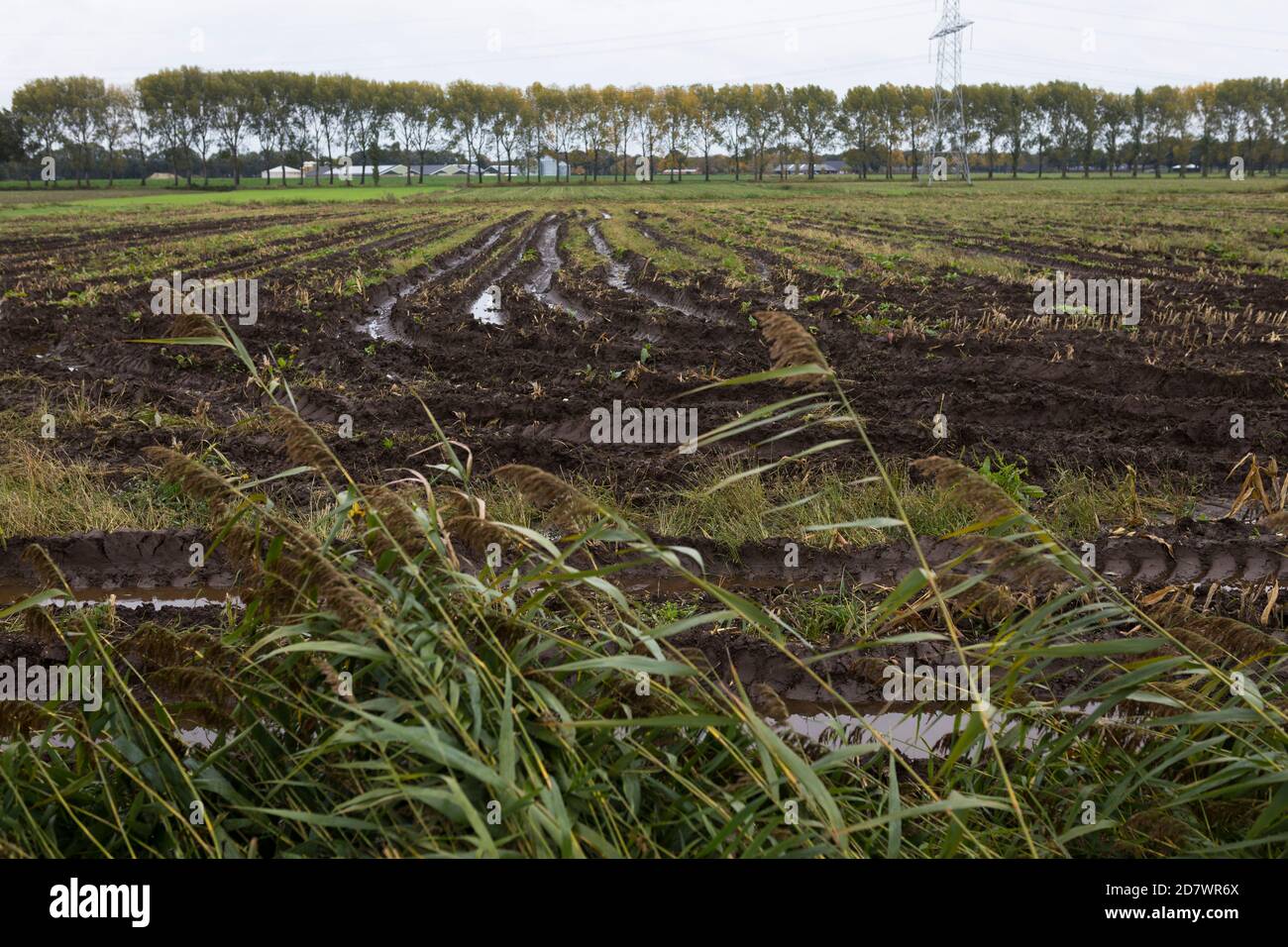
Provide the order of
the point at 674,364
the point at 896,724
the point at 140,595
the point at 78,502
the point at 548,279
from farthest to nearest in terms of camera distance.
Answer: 1. the point at 548,279
2. the point at 674,364
3. the point at 78,502
4. the point at 140,595
5. the point at 896,724

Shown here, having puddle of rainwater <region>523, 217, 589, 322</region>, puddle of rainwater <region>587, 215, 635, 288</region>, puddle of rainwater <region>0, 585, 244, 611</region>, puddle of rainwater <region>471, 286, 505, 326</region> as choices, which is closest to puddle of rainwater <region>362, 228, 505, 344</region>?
puddle of rainwater <region>471, 286, 505, 326</region>

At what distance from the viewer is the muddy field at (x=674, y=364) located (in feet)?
23.8

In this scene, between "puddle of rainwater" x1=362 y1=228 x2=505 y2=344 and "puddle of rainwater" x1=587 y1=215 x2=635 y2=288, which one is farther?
"puddle of rainwater" x1=587 y1=215 x2=635 y2=288

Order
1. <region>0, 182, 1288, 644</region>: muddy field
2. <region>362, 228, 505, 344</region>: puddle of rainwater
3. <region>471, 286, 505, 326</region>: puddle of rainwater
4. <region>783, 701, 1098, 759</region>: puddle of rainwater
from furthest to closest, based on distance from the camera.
Result: <region>471, 286, 505, 326</region>: puddle of rainwater
<region>362, 228, 505, 344</region>: puddle of rainwater
<region>0, 182, 1288, 644</region>: muddy field
<region>783, 701, 1098, 759</region>: puddle of rainwater

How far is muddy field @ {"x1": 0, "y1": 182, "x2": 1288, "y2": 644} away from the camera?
724 cm

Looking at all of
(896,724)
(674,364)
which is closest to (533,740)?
(896,724)

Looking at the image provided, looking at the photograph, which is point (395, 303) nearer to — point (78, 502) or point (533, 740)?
Result: point (78, 502)

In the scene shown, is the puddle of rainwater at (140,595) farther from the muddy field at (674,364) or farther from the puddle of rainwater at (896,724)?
the puddle of rainwater at (896,724)

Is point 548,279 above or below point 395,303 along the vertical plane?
above

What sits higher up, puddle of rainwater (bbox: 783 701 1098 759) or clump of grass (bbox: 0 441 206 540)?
clump of grass (bbox: 0 441 206 540)

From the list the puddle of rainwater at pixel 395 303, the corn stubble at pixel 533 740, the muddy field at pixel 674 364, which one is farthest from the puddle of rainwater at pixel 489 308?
the corn stubble at pixel 533 740

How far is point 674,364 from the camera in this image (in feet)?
37.3

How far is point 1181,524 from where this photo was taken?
6.16 metres

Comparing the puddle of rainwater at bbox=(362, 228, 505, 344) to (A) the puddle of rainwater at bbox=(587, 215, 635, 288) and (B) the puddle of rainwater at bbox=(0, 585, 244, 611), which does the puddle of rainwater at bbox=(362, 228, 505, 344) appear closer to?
(A) the puddle of rainwater at bbox=(587, 215, 635, 288)
